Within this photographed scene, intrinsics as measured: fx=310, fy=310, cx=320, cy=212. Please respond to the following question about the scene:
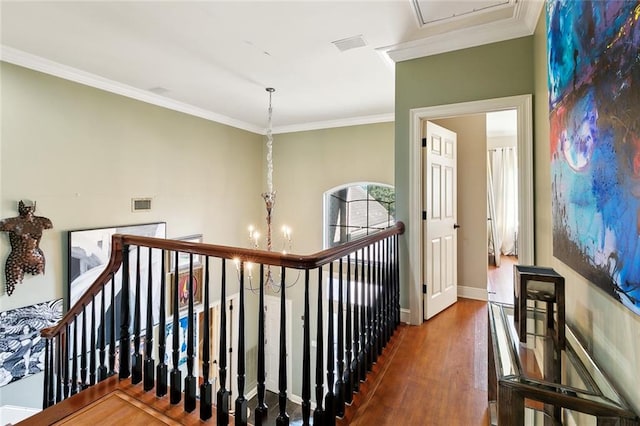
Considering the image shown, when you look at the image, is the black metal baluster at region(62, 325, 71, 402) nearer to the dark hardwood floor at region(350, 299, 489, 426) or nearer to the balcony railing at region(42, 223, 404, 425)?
the balcony railing at region(42, 223, 404, 425)

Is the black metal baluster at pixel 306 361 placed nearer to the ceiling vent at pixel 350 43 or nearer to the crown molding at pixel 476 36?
the ceiling vent at pixel 350 43

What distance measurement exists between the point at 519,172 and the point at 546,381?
1.98 metres

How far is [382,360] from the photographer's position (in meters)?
2.37

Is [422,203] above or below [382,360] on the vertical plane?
above

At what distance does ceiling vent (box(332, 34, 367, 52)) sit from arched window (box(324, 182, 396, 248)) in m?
2.97

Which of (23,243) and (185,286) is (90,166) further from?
(185,286)

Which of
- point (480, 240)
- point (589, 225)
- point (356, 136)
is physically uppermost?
point (356, 136)

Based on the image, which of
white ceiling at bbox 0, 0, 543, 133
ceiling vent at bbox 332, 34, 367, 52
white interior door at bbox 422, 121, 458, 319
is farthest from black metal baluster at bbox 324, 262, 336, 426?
ceiling vent at bbox 332, 34, 367, 52

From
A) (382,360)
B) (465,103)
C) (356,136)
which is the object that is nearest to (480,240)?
(465,103)

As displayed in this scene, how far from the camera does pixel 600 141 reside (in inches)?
43.0

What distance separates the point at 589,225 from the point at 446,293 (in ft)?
8.00

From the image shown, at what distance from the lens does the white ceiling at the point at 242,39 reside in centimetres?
238

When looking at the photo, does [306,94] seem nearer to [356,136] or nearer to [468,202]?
[356,136]

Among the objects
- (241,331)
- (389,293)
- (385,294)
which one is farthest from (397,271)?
(241,331)
